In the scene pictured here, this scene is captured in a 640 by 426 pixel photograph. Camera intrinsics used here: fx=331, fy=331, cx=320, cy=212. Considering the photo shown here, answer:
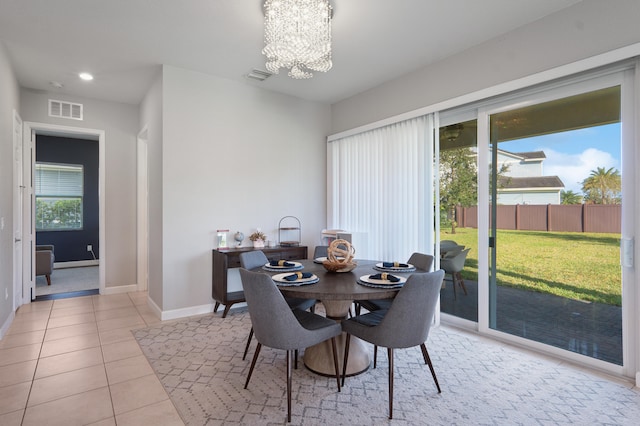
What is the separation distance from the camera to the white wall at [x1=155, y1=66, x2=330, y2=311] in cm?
390

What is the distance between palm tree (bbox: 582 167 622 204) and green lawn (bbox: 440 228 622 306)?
0.29 m

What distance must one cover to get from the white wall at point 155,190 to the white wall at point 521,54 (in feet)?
9.03

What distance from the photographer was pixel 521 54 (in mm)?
2971

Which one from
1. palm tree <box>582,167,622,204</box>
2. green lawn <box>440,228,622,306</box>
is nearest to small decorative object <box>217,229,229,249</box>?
green lawn <box>440,228,622,306</box>

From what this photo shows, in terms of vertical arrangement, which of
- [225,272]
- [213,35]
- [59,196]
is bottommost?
[225,272]

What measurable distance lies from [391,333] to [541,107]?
255cm

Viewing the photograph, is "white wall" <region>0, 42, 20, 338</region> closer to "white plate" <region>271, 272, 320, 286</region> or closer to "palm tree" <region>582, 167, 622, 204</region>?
"white plate" <region>271, 272, 320, 286</region>

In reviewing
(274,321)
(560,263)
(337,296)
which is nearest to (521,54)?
(560,263)

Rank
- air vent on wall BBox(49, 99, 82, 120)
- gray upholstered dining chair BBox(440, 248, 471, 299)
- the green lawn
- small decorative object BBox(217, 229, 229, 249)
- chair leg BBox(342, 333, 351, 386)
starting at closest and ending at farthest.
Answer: chair leg BBox(342, 333, 351, 386) → the green lawn → gray upholstered dining chair BBox(440, 248, 471, 299) → small decorative object BBox(217, 229, 229, 249) → air vent on wall BBox(49, 99, 82, 120)

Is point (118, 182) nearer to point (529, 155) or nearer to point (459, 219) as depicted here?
point (459, 219)

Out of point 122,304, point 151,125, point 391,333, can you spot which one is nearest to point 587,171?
point 391,333

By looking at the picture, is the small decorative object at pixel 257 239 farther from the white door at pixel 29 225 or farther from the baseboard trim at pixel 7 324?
the white door at pixel 29 225

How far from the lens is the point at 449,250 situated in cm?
378

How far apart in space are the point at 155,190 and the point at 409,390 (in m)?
3.53
